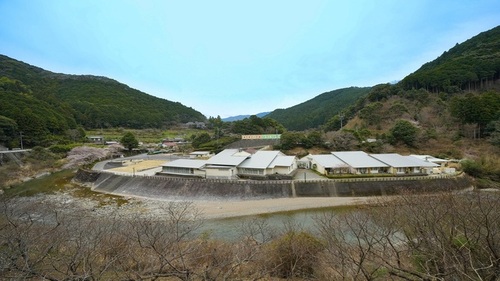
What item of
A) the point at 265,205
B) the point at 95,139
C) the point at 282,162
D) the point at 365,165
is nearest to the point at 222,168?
the point at 282,162

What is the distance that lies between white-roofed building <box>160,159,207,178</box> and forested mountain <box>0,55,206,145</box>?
3328 centimetres

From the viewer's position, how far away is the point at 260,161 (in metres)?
27.9

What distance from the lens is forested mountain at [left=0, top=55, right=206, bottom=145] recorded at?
43.9 m

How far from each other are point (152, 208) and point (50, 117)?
150ft

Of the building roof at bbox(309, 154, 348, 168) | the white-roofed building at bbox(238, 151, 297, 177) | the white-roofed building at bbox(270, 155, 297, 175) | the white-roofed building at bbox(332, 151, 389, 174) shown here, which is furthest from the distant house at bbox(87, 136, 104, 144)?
the white-roofed building at bbox(332, 151, 389, 174)

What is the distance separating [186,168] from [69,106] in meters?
62.3

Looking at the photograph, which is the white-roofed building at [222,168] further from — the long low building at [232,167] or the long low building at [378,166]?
the long low building at [378,166]

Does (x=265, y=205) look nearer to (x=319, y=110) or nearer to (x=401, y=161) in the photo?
(x=401, y=161)

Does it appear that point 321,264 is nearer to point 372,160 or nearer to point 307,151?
point 372,160

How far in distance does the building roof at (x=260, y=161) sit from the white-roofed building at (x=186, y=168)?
178 inches

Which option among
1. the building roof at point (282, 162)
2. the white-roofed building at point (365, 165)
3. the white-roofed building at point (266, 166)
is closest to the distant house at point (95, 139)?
the white-roofed building at point (266, 166)

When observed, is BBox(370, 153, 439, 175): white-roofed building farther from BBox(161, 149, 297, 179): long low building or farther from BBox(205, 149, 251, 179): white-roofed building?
BBox(205, 149, 251, 179): white-roofed building

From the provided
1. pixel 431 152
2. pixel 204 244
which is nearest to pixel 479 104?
pixel 431 152

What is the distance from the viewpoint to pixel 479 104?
34.7m
